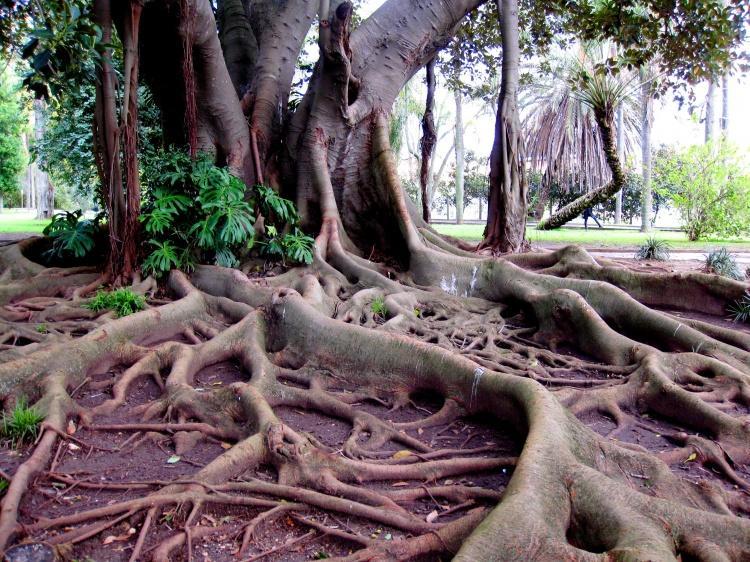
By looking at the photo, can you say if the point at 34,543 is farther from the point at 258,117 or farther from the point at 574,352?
the point at 258,117

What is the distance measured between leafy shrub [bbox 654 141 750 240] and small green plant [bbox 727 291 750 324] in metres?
10.9

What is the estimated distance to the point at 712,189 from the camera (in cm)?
1536

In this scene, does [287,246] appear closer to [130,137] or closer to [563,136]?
[130,137]

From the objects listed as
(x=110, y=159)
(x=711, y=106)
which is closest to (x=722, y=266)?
(x=110, y=159)

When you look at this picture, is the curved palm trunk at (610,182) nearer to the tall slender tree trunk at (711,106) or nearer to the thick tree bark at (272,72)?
the tall slender tree trunk at (711,106)

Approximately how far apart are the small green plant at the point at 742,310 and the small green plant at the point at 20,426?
6.45m

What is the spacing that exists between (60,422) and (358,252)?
15.0ft

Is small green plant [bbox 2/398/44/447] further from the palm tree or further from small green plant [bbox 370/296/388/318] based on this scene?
the palm tree

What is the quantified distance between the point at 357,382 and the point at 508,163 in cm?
506

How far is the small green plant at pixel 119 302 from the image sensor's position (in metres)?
5.23

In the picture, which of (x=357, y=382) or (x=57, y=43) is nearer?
(x=57, y=43)

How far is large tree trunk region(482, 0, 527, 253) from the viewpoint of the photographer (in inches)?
323

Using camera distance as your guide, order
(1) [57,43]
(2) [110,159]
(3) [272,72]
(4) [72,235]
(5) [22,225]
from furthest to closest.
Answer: (5) [22,225] → (3) [272,72] → (4) [72,235] → (2) [110,159] → (1) [57,43]

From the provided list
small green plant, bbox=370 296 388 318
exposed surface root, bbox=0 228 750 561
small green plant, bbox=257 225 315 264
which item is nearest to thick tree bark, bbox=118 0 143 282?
exposed surface root, bbox=0 228 750 561
